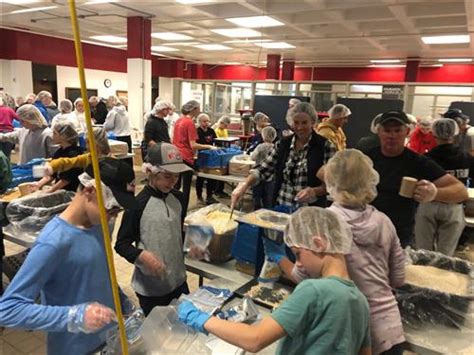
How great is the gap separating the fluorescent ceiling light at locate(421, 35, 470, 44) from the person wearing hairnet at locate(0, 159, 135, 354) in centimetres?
820

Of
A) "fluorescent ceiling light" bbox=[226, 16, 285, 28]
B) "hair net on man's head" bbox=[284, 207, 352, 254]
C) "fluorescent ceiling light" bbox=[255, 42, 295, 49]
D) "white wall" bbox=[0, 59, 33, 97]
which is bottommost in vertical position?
"hair net on man's head" bbox=[284, 207, 352, 254]

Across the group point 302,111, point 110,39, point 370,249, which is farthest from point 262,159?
point 110,39

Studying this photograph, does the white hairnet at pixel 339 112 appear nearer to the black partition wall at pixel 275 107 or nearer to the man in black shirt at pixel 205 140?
the man in black shirt at pixel 205 140

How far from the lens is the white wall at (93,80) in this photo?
10961mm

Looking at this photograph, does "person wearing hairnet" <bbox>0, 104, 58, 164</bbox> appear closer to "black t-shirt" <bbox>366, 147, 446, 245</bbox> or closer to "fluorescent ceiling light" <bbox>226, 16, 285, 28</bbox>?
"black t-shirt" <bbox>366, 147, 446, 245</bbox>

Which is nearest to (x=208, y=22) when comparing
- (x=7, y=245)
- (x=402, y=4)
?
(x=402, y=4)

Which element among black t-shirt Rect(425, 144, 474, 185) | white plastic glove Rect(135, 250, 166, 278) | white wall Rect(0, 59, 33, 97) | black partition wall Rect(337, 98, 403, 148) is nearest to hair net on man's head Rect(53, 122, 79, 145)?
white plastic glove Rect(135, 250, 166, 278)

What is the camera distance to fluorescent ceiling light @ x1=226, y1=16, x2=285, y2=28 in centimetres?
658

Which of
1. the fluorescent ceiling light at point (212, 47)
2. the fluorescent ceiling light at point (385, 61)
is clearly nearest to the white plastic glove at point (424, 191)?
the fluorescent ceiling light at point (212, 47)

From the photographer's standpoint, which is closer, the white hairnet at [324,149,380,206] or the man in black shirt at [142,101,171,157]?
the white hairnet at [324,149,380,206]

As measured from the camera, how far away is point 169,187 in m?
1.72

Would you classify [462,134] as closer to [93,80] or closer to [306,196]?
[306,196]

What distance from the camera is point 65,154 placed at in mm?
2918

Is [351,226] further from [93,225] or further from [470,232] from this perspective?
[470,232]
